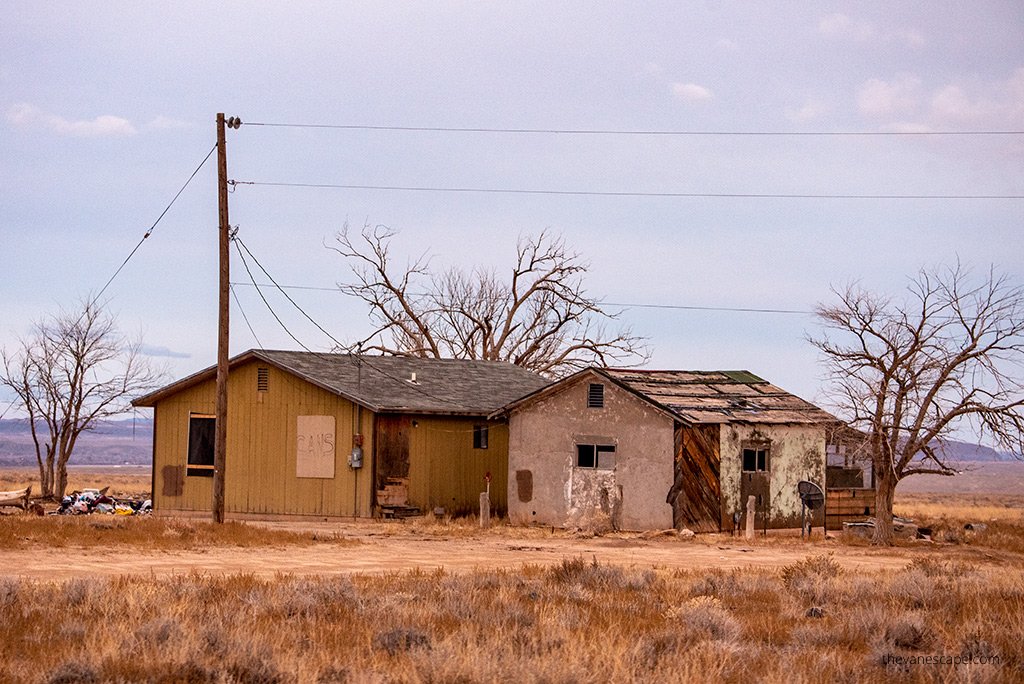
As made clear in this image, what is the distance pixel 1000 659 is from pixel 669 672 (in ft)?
10.5

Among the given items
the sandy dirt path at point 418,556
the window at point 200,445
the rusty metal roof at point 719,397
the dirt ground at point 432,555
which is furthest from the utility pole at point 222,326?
the rusty metal roof at point 719,397

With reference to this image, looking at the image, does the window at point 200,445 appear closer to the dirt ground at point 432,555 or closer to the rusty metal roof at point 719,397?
the dirt ground at point 432,555

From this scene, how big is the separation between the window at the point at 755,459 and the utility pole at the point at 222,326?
1221 cm

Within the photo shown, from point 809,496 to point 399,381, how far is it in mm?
11946

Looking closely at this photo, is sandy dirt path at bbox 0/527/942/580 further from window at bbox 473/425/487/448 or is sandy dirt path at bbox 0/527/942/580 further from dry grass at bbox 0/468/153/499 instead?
dry grass at bbox 0/468/153/499

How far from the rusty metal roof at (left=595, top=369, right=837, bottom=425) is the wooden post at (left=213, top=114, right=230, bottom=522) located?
29.8 ft

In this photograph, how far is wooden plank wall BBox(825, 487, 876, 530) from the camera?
28.8 metres

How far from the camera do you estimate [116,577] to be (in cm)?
1506

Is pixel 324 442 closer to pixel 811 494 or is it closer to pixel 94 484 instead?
pixel 811 494

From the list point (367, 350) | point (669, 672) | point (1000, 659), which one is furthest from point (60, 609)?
point (367, 350)

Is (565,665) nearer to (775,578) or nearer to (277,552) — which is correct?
(775,578)

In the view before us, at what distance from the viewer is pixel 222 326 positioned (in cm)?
2495

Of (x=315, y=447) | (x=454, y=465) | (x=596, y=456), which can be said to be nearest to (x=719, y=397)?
(x=596, y=456)

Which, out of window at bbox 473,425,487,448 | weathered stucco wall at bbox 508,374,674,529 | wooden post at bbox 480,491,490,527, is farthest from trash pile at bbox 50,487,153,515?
weathered stucco wall at bbox 508,374,674,529
